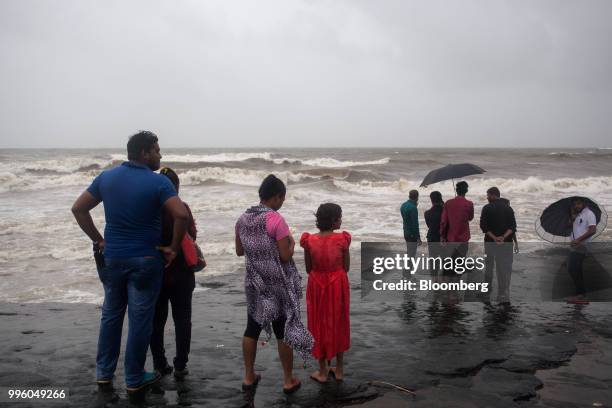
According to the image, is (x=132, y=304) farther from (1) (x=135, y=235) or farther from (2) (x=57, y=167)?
(2) (x=57, y=167)

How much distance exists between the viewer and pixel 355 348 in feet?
16.6

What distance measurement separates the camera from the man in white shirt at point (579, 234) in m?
6.58

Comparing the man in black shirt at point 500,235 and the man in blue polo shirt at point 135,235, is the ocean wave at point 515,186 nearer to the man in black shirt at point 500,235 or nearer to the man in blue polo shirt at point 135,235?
the man in black shirt at point 500,235

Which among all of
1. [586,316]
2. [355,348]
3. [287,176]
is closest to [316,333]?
[355,348]

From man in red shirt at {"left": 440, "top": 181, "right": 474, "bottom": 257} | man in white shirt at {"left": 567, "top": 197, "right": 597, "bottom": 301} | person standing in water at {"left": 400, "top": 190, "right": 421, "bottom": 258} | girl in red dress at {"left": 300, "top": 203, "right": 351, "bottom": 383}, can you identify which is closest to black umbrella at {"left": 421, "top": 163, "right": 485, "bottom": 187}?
man in red shirt at {"left": 440, "top": 181, "right": 474, "bottom": 257}

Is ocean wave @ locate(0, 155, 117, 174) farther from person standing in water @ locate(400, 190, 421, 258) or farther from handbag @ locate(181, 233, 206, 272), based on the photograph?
handbag @ locate(181, 233, 206, 272)

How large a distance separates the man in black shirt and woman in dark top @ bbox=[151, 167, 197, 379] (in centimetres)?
424

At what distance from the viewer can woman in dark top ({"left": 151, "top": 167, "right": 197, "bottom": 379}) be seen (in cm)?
408

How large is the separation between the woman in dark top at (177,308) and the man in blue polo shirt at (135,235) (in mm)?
270

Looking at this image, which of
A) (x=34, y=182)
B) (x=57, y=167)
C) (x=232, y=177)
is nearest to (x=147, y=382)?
(x=34, y=182)

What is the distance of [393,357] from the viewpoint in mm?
4789

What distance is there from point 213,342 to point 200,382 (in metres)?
1.11

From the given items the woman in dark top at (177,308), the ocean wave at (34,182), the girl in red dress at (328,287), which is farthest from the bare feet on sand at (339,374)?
the ocean wave at (34,182)

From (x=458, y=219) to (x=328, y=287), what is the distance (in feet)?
11.2
